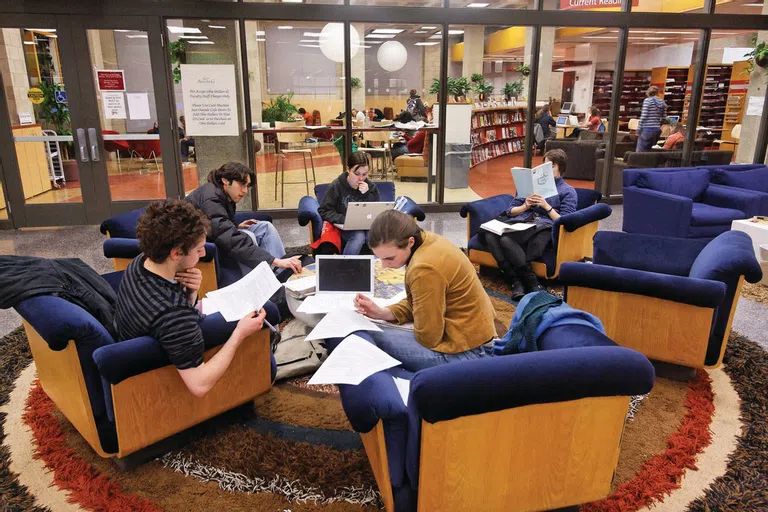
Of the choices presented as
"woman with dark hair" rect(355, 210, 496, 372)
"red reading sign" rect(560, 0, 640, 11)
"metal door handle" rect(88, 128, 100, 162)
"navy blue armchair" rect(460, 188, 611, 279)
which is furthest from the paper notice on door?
"red reading sign" rect(560, 0, 640, 11)

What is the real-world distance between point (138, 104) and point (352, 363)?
19.0 feet

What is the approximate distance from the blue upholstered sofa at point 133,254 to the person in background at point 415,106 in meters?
4.16

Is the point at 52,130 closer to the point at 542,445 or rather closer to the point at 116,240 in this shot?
the point at 116,240

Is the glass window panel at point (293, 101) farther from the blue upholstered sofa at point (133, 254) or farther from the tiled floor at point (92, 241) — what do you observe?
the blue upholstered sofa at point (133, 254)

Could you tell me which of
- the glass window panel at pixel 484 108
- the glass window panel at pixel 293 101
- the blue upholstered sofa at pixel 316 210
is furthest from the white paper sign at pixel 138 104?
the glass window panel at pixel 484 108

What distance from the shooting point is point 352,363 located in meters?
2.12

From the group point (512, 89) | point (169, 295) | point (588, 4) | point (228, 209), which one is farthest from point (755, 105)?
point (169, 295)

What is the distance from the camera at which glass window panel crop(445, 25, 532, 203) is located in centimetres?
737

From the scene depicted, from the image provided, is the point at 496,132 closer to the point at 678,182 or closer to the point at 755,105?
the point at 678,182

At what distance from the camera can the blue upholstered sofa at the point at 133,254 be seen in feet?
12.1

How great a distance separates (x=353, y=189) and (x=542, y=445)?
338 cm

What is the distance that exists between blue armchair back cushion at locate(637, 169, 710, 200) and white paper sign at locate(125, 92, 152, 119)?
588 centimetres

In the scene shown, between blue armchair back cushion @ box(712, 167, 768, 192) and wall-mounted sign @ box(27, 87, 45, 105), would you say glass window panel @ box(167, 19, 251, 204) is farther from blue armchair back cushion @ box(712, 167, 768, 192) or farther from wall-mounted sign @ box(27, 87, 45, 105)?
blue armchair back cushion @ box(712, 167, 768, 192)

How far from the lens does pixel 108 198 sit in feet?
22.3
